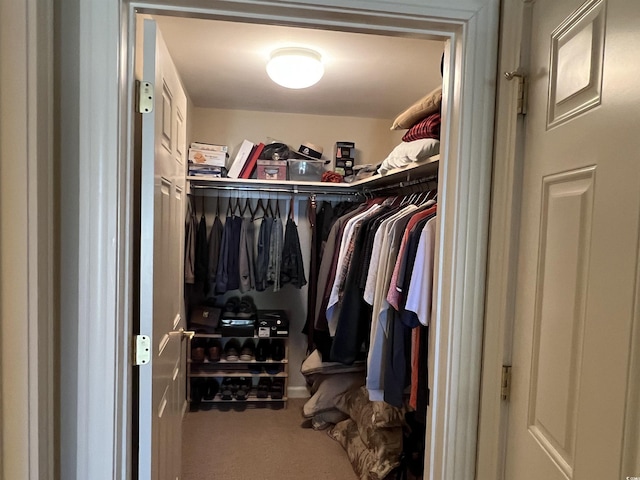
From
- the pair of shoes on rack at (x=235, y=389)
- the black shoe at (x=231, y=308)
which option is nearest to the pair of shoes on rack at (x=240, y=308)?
the black shoe at (x=231, y=308)

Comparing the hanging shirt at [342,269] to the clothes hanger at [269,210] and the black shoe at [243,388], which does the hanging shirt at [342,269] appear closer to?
the clothes hanger at [269,210]

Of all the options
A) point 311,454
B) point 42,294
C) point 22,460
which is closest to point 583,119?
point 42,294

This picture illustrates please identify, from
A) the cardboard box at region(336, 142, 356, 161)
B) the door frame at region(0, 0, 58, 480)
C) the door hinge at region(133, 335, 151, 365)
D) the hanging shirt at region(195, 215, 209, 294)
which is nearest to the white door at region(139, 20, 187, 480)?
the door hinge at region(133, 335, 151, 365)

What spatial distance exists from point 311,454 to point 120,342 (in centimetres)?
209

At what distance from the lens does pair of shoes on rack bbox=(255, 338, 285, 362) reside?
3406 millimetres

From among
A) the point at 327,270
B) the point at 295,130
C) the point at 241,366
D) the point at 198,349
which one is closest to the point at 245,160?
the point at 295,130

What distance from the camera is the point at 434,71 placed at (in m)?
2.50

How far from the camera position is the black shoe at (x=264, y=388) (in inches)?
133

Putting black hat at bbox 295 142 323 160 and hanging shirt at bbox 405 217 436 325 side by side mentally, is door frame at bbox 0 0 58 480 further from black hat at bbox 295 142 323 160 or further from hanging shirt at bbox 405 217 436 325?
black hat at bbox 295 142 323 160

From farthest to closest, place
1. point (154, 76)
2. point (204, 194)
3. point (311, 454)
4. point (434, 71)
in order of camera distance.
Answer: point (204, 194), point (311, 454), point (434, 71), point (154, 76)

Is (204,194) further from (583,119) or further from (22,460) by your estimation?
(583,119)

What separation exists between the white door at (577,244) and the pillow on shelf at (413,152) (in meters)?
0.74

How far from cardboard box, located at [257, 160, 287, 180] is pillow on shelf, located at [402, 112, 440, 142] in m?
1.48

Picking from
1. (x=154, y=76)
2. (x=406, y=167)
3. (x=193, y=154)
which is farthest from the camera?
(x=193, y=154)
